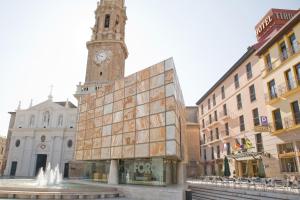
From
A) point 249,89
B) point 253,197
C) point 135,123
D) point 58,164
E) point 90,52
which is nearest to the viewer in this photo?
point 253,197

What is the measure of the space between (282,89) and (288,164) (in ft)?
21.0

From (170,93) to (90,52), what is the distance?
102 feet

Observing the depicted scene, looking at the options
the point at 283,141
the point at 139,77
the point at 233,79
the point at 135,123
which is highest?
the point at 233,79

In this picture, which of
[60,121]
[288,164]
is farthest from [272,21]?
[60,121]

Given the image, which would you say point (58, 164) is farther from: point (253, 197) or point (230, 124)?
point (253, 197)

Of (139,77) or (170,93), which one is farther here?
(139,77)

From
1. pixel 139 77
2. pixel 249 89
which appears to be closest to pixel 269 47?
pixel 249 89

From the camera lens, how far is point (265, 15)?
26.4m

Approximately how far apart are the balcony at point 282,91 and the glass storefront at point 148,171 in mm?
10965

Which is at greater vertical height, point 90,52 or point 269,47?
point 90,52

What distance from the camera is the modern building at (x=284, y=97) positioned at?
18.3 m

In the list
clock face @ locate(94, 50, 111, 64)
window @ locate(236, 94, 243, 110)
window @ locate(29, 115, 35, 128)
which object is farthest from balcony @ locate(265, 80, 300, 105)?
window @ locate(29, 115, 35, 128)

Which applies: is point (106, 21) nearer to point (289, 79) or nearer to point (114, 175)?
point (114, 175)

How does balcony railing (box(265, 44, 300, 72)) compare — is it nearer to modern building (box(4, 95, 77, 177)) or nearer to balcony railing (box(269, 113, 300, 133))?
balcony railing (box(269, 113, 300, 133))
